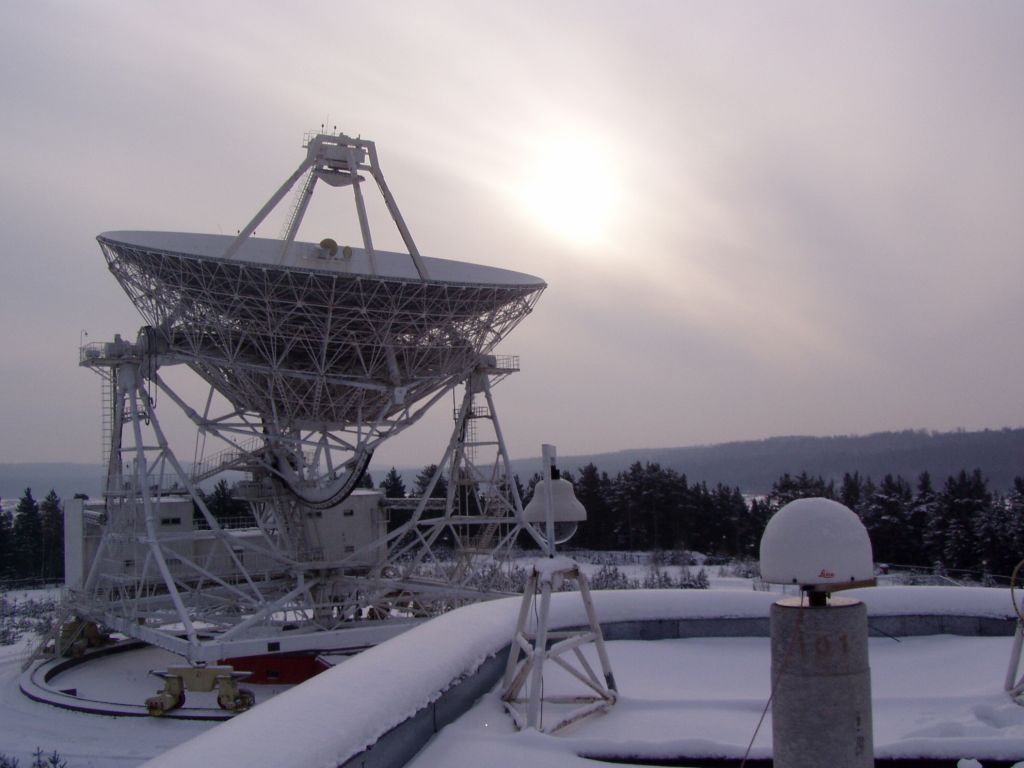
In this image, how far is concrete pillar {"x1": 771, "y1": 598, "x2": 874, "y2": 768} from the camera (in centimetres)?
A: 357

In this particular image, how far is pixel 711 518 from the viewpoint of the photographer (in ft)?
207

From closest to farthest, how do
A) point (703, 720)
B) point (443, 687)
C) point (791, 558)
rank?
1. point (791, 558)
2. point (443, 687)
3. point (703, 720)

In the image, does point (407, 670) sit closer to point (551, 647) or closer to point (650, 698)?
point (551, 647)

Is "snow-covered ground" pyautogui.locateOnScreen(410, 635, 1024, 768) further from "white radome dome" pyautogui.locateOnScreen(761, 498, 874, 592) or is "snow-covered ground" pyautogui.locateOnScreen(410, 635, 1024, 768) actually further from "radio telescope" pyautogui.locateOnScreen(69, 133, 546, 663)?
"radio telescope" pyautogui.locateOnScreen(69, 133, 546, 663)

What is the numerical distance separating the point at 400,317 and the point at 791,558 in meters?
18.1

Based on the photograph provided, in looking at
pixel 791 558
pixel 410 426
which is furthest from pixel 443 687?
pixel 410 426

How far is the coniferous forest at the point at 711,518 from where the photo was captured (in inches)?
1886

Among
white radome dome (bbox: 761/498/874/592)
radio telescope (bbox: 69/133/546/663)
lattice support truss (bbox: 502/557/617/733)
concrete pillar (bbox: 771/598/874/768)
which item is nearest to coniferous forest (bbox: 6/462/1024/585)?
radio telescope (bbox: 69/133/546/663)

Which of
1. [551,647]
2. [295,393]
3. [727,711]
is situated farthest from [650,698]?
[295,393]

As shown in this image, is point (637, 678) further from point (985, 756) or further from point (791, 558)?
point (791, 558)

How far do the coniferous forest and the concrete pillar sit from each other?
45541 millimetres

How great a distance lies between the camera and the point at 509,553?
2511 centimetres

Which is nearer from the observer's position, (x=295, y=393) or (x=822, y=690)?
(x=822, y=690)

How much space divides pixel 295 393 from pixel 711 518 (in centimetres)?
4555
